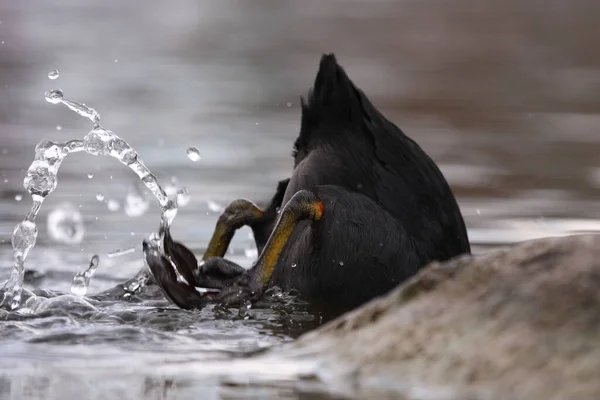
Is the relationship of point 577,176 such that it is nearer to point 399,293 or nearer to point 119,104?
point 119,104

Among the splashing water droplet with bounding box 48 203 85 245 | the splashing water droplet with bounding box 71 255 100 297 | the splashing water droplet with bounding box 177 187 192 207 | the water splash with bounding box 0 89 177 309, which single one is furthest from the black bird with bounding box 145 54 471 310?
the splashing water droplet with bounding box 177 187 192 207

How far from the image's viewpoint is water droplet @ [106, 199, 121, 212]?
22.5ft

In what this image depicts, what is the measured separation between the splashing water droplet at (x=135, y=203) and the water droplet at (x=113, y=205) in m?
0.04

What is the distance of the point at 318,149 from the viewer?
5238mm

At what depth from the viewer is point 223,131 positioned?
8883 millimetres

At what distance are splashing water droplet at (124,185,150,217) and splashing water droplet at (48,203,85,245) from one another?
276 mm

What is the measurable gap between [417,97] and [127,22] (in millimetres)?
4566

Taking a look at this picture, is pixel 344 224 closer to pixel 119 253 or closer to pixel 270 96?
pixel 119 253

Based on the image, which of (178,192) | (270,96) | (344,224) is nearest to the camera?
(344,224)

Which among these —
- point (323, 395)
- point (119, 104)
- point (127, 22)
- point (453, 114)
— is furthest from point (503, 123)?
point (323, 395)

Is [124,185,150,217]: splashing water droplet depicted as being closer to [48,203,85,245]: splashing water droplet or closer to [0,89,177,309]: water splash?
[48,203,85,245]: splashing water droplet

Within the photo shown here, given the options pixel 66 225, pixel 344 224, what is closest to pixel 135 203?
pixel 66 225

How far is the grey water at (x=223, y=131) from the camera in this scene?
4.09 meters

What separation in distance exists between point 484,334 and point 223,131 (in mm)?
5873
